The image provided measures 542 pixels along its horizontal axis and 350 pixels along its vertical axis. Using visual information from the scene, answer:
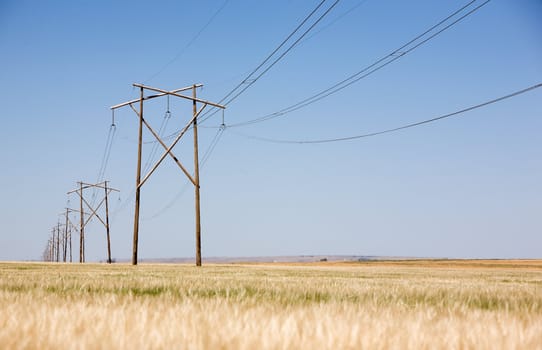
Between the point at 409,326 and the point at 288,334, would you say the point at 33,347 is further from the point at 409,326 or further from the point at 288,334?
the point at 409,326

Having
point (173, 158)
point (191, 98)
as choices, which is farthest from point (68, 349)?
point (191, 98)

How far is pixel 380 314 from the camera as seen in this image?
280cm

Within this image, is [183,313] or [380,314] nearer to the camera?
[183,313]

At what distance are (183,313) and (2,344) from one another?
3.39ft

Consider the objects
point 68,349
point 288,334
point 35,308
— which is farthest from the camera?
point 35,308

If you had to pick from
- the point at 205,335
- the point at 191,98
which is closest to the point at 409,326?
the point at 205,335

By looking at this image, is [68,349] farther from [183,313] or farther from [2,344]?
[183,313]

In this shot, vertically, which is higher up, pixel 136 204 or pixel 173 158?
pixel 173 158

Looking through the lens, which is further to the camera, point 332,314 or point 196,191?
point 196,191

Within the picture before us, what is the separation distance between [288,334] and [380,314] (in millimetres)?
1162

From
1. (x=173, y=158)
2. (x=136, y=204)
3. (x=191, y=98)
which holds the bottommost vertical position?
(x=136, y=204)

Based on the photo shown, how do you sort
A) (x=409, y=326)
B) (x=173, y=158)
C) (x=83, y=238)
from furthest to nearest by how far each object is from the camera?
(x=83, y=238) → (x=173, y=158) → (x=409, y=326)

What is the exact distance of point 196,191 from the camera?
82.6 ft

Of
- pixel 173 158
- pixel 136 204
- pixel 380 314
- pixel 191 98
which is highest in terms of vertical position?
pixel 191 98
